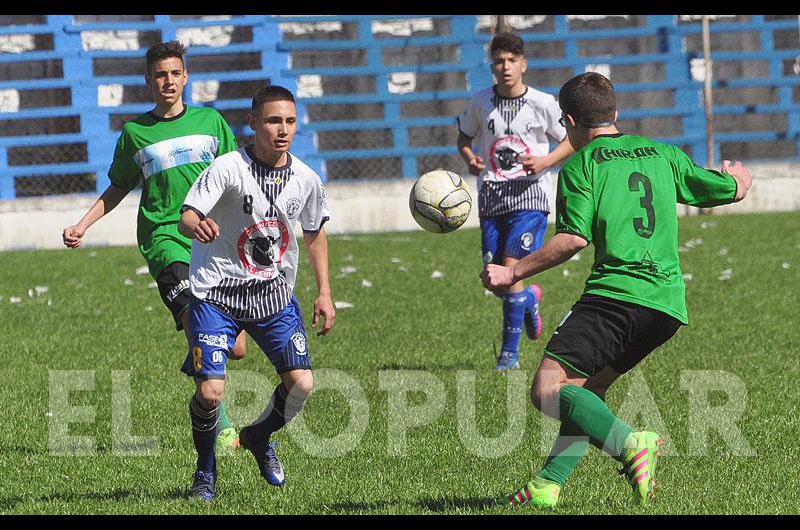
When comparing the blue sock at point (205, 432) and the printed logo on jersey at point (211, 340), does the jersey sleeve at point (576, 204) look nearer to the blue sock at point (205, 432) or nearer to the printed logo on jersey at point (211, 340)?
the printed logo on jersey at point (211, 340)

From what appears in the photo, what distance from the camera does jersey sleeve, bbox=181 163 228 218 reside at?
544cm

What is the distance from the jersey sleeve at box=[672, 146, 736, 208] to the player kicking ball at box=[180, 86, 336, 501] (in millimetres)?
1597

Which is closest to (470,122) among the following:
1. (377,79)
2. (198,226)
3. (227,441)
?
(227,441)

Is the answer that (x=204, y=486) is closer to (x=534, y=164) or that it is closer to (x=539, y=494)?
(x=539, y=494)

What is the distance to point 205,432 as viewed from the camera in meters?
5.67

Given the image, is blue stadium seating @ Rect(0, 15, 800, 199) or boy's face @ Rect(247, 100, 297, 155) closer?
boy's face @ Rect(247, 100, 297, 155)

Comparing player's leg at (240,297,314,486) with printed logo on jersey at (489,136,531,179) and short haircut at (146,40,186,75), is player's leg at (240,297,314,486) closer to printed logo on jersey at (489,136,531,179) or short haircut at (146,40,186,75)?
short haircut at (146,40,186,75)

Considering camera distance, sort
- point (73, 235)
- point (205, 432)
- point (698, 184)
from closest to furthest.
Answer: point (698, 184) → point (205, 432) → point (73, 235)

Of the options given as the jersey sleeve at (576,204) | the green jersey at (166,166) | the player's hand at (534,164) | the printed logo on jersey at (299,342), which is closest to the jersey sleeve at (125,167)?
the green jersey at (166,166)

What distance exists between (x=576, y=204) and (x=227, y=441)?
2.51m

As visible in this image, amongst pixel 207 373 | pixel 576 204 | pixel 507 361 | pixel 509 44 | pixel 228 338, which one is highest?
pixel 509 44

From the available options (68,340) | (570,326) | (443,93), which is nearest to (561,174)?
(570,326)

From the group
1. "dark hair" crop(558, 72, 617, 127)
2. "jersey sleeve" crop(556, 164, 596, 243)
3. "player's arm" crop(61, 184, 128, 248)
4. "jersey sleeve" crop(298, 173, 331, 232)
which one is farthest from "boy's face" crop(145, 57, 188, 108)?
"jersey sleeve" crop(556, 164, 596, 243)

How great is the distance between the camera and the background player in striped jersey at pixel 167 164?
22.0ft
